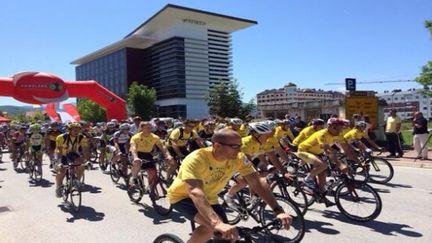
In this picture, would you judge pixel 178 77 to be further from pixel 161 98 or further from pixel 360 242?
pixel 360 242

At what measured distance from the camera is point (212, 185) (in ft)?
14.1

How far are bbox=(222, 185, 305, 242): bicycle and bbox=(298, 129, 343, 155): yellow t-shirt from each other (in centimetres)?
183

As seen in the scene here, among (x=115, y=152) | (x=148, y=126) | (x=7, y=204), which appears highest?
(x=148, y=126)

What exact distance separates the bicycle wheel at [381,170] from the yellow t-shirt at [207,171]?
782 cm

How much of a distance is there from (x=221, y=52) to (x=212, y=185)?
291ft

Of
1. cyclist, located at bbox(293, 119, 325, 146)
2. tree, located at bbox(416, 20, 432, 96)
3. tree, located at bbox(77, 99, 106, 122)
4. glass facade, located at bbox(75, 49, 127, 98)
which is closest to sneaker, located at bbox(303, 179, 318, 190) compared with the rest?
cyclist, located at bbox(293, 119, 325, 146)

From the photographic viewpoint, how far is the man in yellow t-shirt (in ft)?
12.3

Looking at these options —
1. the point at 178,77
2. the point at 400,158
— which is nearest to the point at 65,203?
the point at 400,158

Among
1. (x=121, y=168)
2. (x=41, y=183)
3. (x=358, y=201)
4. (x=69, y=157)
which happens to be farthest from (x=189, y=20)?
(x=358, y=201)

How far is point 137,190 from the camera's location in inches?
371

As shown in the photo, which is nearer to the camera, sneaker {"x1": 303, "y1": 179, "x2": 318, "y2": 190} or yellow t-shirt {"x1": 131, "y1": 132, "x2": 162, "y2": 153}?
sneaker {"x1": 303, "y1": 179, "x2": 318, "y2": 190}

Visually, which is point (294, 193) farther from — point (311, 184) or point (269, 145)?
point (269, 145)

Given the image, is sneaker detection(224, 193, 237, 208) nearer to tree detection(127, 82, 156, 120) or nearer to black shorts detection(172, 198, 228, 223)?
black shorts detection(172, 198, 228, 223)

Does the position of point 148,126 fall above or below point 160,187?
above
